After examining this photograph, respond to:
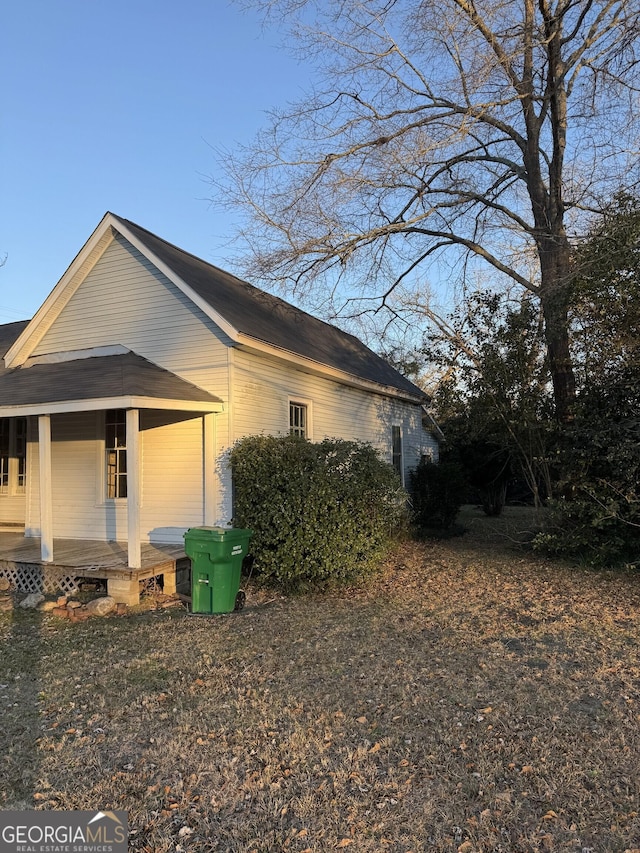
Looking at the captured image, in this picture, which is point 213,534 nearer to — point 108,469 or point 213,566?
point 213,566

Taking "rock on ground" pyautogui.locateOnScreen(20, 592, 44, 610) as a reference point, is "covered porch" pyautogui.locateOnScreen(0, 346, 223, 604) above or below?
above

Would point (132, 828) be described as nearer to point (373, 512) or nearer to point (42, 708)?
point (42, 708)

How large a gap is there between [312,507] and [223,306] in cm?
389

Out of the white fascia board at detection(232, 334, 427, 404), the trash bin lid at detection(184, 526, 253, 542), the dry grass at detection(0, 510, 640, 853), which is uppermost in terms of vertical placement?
the white fascia board at detection(232, 334, 427, 404)

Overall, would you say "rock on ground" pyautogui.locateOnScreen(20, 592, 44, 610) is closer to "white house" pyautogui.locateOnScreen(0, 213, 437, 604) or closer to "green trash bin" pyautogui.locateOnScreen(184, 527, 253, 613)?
"white house" pyautogui.locateOnScreen(0, 213, 437, 604)

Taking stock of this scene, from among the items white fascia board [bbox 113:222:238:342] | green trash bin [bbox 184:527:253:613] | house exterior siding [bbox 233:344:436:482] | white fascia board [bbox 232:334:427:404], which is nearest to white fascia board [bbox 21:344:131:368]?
white fascia board [bbox 113:222:238:342]

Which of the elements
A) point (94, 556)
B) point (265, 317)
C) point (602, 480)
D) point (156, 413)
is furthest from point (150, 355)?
point (602, 480)

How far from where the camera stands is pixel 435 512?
594 inches

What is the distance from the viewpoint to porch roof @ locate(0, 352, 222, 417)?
309 inches

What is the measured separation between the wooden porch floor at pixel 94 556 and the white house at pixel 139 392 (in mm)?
174

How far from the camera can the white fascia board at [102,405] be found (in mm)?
7703

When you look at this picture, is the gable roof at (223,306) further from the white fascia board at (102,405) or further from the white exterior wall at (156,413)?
the white fascia board at (102,405)

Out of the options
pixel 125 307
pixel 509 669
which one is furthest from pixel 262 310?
pixel 509 669

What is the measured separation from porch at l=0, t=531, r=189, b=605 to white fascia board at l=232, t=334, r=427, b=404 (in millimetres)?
3516
